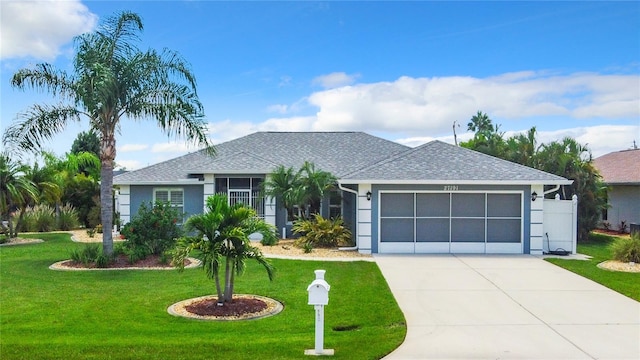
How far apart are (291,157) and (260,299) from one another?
13400 mm

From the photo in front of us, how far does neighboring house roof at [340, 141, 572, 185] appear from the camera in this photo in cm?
1580

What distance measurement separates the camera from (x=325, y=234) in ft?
55.6

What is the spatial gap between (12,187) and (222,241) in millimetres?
13883

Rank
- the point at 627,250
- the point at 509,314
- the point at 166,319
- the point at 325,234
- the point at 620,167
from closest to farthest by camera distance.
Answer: the point at 166,319
the point at 509,314
the point at 627,250
the point at 325,234
the point at 620,167

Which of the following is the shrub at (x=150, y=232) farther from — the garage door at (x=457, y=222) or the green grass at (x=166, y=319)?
the garage door at (x=457, y=222)

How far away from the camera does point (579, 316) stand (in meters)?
8.75

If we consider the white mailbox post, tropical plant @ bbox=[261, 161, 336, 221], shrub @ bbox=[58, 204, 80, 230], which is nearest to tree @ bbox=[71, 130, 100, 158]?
shrub @ bbox=[58, 204, 80, 230]

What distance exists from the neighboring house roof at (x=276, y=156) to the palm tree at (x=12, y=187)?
10.8 feet

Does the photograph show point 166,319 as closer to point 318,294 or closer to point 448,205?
point 318,294

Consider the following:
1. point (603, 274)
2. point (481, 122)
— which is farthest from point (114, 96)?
point (481, 122)

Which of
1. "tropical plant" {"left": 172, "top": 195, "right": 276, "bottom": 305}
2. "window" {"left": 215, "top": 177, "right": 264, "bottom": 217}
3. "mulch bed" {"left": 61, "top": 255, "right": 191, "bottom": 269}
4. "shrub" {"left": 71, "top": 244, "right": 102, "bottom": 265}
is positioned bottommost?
"mulch bed" {"left": 61, "top": 255, "right": 191, "bottom": 269}

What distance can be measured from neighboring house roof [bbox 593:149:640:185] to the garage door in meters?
11.3

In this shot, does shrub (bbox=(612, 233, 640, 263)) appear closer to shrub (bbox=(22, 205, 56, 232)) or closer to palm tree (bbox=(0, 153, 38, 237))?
palm tree (bbox=(0, 153, 38, 237))

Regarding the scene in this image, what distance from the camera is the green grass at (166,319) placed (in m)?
6.64
